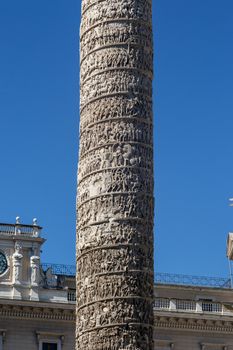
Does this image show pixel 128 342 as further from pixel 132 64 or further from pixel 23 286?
pixel 23 286

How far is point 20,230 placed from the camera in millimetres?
26766

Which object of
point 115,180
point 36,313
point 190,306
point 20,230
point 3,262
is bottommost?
point 115,180

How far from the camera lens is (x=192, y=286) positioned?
29188 mm

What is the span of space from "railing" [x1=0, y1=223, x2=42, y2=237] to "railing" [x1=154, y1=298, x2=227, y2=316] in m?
3.66

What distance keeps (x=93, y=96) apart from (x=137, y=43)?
700 millimetres

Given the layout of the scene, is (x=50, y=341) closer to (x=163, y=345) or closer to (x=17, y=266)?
(x=17, y=266)

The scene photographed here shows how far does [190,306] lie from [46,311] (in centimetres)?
414

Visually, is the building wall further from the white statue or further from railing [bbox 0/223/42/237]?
railing [bbox 0/223/42/237]

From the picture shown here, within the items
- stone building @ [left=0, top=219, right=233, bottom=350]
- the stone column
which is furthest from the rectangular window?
the stone column

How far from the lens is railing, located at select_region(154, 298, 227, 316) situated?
2770 cm

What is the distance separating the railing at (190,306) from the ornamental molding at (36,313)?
8.09 ft

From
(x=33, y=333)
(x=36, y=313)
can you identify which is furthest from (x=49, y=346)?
(x=36, y=313)

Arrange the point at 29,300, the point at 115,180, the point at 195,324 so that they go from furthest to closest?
the point at 195,324 < the point at 29,300 < the point at 115,180

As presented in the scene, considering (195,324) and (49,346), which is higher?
(195,324)
